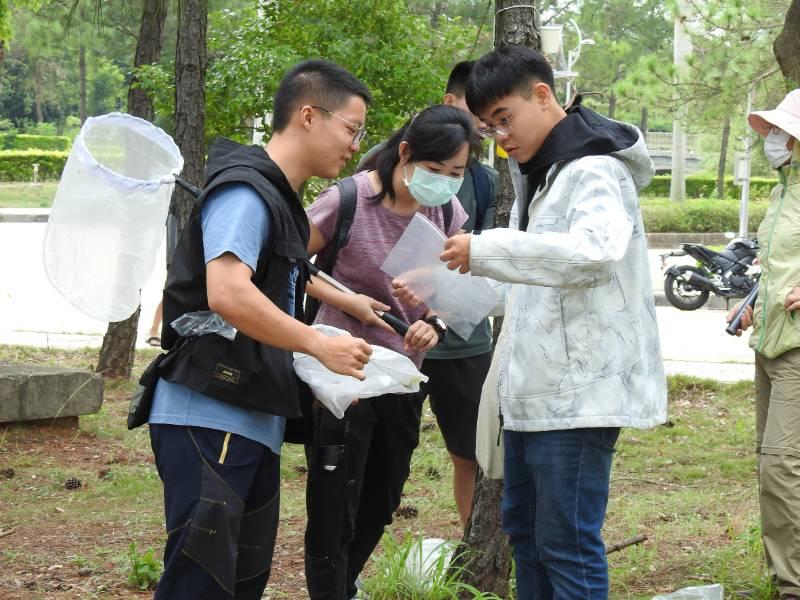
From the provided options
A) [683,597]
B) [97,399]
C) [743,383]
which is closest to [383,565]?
[683,597]

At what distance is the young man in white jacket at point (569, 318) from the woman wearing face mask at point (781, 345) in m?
1.18

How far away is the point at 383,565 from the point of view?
12.2 feet

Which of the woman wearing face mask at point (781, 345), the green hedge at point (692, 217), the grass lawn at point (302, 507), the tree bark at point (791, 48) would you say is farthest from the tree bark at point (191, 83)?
the green hedge at point (692, 217)

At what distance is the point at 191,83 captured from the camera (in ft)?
21.9

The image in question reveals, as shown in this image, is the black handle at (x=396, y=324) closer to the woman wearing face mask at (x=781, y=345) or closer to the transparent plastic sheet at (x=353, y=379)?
the transparent plastic sheet at (x=353, y=379)

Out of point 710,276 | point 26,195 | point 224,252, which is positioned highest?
point 224,252

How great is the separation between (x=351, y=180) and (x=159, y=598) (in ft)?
4.86

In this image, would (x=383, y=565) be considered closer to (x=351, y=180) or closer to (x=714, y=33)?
(x=351, y=180)

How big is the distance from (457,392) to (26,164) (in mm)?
31788

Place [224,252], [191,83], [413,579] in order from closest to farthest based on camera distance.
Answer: [224,252]
[413,579]
[191,83]

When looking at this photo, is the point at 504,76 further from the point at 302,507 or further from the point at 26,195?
the point at 26,195

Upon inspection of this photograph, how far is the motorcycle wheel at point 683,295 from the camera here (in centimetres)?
1371

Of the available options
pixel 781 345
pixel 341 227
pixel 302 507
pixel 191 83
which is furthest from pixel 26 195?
pixel 781 345

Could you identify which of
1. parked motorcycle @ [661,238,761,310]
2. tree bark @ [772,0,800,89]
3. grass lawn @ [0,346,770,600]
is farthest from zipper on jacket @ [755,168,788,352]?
parked motorcycle @ [661,238,761,310]
